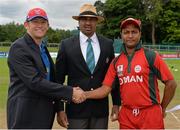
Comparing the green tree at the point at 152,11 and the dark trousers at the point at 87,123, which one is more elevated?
the green tree at the point at 152,11

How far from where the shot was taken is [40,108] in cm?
469

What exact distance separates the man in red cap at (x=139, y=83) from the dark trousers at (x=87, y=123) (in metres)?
0.57

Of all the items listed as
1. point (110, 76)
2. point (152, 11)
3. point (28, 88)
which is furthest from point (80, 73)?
point (152, 11)

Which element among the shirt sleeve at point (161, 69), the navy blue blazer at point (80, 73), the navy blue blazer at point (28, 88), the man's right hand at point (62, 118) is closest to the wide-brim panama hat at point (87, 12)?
the navy blue blazer at point (80, 73)

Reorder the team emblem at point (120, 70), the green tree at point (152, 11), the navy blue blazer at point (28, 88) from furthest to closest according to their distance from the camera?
the green tree at point (152, 11)
the team emblem at point (120, 70)
the navy blue blazer at point (28, 88)

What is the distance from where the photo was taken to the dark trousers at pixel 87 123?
544cm

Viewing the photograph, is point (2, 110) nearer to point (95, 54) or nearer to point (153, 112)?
point (95, 54)

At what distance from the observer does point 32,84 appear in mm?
4523

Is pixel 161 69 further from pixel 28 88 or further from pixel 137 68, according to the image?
pixel 28 88

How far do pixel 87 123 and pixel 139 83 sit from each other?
1.07 metres

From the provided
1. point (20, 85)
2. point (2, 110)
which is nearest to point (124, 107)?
point (20, 85)

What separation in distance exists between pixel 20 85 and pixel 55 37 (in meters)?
78.1

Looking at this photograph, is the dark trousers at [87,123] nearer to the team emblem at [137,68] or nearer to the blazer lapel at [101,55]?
the blazer lapel at [101,55]

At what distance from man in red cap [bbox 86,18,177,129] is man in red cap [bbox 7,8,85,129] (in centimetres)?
61
